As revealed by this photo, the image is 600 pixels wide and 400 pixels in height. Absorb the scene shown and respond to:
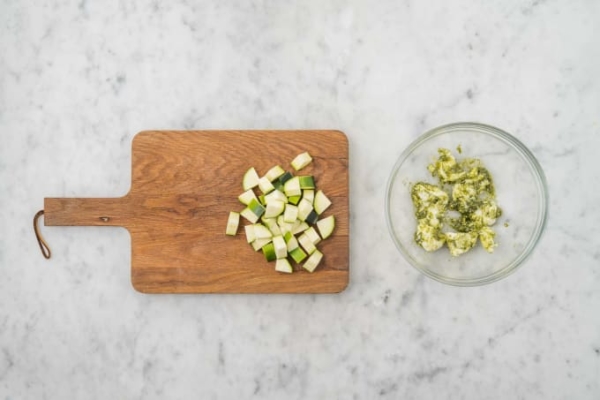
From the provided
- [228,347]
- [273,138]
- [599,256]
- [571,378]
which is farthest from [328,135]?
[571,378]

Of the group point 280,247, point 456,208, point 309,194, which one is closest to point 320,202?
point 309,194

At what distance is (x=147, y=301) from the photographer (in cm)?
255

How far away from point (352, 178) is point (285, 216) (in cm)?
38

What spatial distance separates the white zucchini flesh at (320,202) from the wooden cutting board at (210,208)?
0.12 feet

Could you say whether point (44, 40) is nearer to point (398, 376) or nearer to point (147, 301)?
point (147, 301)

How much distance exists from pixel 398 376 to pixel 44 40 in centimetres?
238

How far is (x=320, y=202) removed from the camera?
2387mm

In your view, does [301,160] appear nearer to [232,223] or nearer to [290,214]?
[290,214]

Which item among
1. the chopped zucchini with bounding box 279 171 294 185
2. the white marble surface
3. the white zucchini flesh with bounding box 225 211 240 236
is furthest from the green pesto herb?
the white zucchini flesh with bounding box 225 211 240 236

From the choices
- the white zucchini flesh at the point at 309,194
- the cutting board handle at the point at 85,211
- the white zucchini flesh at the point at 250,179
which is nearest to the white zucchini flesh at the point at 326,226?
the white zucchini flesh at the point at 309,194

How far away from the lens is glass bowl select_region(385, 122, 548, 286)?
2398 millimetres

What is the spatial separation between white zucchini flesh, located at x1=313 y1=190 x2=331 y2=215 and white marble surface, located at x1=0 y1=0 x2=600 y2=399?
181 millimetres

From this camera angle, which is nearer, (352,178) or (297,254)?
(297,254)

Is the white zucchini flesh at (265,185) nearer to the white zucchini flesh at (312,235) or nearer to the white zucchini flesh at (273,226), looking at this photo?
the white zucchini flesh at (273,226)
